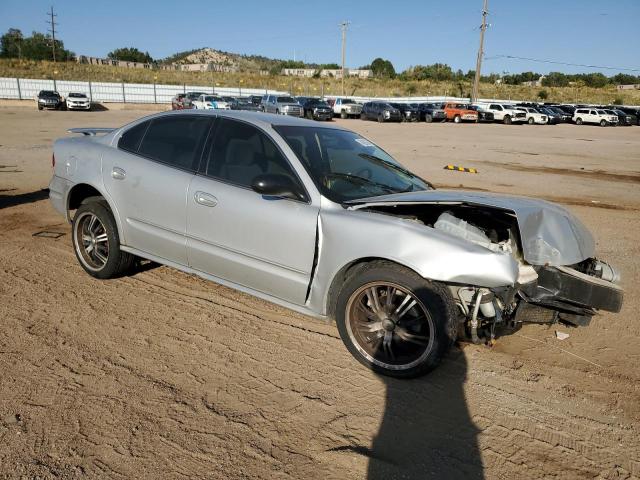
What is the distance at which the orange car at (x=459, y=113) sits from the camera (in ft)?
145

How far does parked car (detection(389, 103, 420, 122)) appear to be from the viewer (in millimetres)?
42544

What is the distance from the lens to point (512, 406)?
3180 mm

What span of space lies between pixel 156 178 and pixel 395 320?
7.74ft

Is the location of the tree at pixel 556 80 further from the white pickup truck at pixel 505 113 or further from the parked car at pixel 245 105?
the parked car at pixel 245 105

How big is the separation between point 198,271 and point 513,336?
8.52 feet

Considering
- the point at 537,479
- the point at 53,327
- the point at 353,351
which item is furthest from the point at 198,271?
the point at 537,479

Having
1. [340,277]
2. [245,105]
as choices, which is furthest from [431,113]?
[340,277]

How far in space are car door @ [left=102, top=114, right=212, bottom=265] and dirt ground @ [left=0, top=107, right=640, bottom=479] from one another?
55 centimetres

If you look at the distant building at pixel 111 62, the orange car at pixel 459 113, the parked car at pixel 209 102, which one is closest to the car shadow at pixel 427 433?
the parked car at pixel 209 102

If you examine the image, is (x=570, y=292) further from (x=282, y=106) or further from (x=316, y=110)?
(x=316, y=110)

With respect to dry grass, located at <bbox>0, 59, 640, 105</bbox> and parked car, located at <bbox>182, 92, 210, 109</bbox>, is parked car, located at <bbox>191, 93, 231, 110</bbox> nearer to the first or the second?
parked car, located at <bbox>182, 92, 210, 109</bbox>

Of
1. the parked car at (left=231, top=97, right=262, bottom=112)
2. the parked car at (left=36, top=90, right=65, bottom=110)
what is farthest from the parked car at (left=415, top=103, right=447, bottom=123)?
the parked car at (left=36, top=90, right=65, bottom=110)

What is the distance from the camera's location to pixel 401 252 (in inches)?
129

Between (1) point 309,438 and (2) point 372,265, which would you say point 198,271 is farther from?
(1) point 309,438
